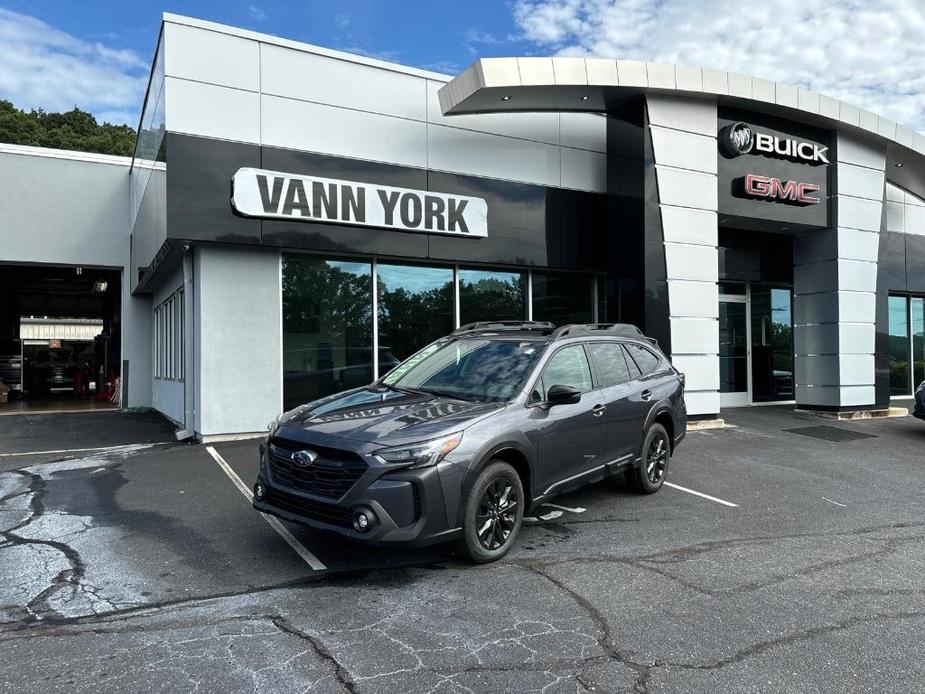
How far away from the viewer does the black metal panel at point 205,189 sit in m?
9.14

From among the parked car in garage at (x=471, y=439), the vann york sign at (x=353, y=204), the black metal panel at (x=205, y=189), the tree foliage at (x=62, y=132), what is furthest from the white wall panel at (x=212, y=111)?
the tree foliage at (x=62, y=132)

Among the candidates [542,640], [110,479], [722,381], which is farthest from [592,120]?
[542,640]

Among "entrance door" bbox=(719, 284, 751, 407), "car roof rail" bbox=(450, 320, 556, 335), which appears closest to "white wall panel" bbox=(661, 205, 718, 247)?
"entrance door" bbox=(719, 284, 751, 407)

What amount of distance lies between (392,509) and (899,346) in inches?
782

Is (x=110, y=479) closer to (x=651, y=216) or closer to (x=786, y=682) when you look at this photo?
(x=786, y=682)

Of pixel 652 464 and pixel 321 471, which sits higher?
pixel 321 471

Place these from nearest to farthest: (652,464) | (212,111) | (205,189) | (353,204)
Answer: (652,464) → (205,189) → (212,111) → (353,204)

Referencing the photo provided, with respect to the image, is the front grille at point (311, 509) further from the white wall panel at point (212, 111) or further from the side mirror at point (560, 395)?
the white wall panel at point (212, 111)

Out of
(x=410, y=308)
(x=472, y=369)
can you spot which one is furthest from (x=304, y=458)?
(x=410, y=308)

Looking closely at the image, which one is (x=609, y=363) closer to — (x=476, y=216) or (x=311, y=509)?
(x=311, y=509)

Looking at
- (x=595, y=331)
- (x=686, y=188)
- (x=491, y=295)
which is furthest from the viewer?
(x=491, y=295)

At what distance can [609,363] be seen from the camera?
643 cm

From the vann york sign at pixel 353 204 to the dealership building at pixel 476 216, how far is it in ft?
0.11

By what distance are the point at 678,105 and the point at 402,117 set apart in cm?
516
